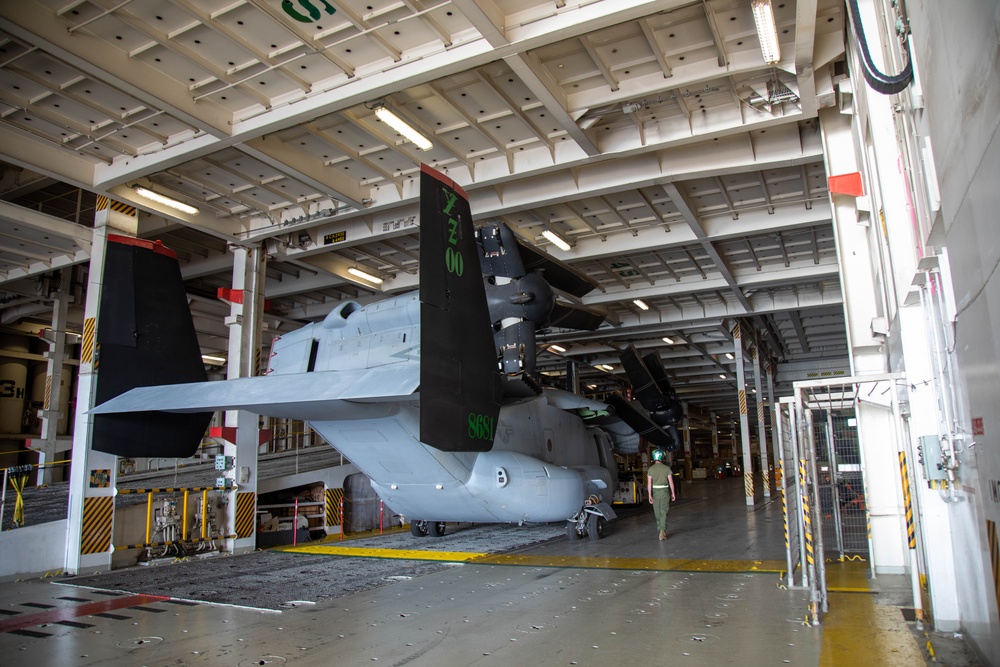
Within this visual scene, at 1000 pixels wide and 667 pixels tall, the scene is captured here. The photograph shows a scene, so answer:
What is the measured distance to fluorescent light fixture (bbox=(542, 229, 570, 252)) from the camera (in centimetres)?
1535

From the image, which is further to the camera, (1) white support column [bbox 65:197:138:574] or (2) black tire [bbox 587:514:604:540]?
(2) black tire [bbox 587:514:604:540]

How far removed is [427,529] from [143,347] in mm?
7027

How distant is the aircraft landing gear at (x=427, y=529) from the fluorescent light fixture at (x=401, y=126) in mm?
7951

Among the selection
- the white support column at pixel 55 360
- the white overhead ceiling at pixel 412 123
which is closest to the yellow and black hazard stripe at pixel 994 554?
the white overhead ceiling at pixel 412 123

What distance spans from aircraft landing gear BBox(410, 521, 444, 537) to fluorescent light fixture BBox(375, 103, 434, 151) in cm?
795

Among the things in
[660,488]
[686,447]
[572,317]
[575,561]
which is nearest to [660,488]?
[660,488]

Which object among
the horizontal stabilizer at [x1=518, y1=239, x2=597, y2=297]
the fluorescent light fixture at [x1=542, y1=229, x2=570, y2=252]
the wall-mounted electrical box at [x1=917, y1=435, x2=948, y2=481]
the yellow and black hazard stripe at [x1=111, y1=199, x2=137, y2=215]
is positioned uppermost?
the fluorescent light fixture at [x1=542, y1=229, x2=570, y2=252]

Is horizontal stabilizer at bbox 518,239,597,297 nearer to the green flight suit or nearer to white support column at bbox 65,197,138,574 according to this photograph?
the green flight suit

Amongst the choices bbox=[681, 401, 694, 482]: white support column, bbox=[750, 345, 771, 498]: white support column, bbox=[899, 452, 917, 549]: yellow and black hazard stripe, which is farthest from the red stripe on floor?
bbox=[681, 401, 694, 482]: white support column

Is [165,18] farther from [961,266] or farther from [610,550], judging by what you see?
[610,550]

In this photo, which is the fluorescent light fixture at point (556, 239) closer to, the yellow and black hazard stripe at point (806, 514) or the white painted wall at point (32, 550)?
the yellow and black hazard stripe at point (806, 514)

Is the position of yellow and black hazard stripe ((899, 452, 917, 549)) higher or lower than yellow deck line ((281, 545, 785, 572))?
higher

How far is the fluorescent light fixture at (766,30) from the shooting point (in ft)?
25.5

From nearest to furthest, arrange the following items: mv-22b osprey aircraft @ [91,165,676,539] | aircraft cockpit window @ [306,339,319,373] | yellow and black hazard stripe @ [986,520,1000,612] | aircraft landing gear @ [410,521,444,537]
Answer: yellow and black hazard stripe @ [986,520,1000,612] → mv-22b osprey aircraft @ [91,165,676,539] → aircraft cockpit window @ [306,339,319,373] → aircraft landing gear @ [410,521,444,537]
